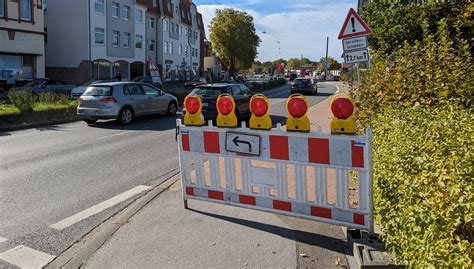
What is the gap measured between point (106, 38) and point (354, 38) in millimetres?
38165

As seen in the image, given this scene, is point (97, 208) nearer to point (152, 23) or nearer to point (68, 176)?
point (68, 176)

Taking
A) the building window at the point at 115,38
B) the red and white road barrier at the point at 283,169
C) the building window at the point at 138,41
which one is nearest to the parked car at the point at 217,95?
the red and white road barrier at the point at 283,169

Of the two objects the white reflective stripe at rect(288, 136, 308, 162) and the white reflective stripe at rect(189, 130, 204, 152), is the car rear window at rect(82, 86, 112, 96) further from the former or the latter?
the white reflective stripe at rect(288, 136, 308, 162)

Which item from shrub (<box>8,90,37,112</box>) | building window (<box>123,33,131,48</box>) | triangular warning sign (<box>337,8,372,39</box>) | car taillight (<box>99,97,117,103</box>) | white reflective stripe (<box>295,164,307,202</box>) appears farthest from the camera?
building window (<box>123,33,131,48</box>)

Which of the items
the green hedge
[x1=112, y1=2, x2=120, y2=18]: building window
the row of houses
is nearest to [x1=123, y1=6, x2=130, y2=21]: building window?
the row of houses

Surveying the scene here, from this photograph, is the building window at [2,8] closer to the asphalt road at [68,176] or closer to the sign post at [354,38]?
the asphalt road at [68,176]

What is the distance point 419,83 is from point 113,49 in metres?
41.6

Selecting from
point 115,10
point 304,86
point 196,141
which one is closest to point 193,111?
point 196,141

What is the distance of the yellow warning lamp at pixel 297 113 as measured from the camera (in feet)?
13.1

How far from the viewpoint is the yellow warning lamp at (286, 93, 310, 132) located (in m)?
4.00

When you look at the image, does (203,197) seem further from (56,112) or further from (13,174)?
(56,112)

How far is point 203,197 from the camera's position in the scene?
196 inches

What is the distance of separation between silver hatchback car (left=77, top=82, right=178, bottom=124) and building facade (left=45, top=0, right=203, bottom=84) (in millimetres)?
26310

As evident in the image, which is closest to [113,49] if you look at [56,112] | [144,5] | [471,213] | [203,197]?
[144,5]
